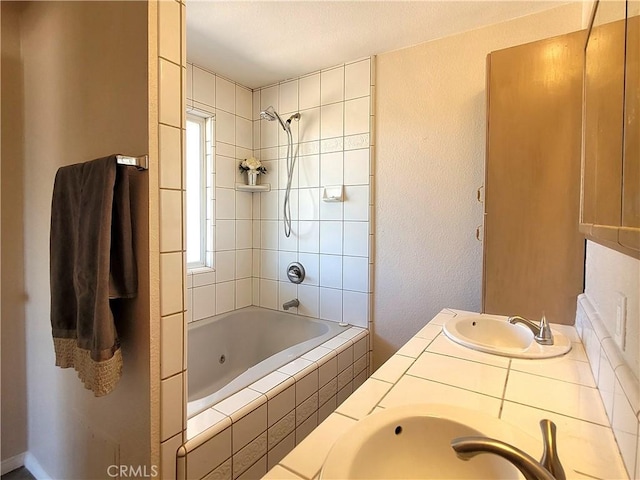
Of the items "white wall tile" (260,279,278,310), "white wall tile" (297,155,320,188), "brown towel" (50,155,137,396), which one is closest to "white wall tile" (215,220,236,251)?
"white wall tile" (260,279,278,310)

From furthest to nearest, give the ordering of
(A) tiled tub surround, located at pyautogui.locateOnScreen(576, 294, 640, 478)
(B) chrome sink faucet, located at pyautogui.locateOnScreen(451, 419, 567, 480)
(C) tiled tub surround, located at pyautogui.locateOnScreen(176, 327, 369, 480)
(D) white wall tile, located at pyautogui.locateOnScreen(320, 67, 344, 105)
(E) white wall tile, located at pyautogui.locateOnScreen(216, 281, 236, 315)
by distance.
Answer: (E) white wall tile, located at pyautogui.locateOnScreen(216, 281, 236, 315)
(D) white wall tile, located at pyautogui.locateOnScreen(320, 67, 344, 105)
(C) tiled tub surround, located at pyautogui.locateOnScreen(176, 327, 369, 480)
(A) tiled tub surround, located at pyautogui.locateOnScreen(576, 294, 640, 478)
(B) chrome sink faucet, located at pyautogui.locateOnScreen(451, 419, 567, 480)

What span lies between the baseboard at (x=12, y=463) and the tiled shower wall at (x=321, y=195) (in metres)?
1.57

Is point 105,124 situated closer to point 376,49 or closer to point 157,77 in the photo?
point 157,77

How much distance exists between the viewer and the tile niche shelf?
2441mm

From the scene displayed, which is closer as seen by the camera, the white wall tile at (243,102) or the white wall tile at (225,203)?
the white wall tile at (225,203)

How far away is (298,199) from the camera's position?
2.39 meters

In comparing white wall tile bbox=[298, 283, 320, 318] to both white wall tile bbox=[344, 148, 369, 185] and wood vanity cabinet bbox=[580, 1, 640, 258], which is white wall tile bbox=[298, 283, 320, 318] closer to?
white wall tile bbox=[344, 148, 369, 185]

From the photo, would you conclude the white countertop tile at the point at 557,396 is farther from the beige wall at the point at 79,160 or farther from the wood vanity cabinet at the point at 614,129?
the beige wall at the point at 79,160

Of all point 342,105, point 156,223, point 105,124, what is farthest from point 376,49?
point 156,223

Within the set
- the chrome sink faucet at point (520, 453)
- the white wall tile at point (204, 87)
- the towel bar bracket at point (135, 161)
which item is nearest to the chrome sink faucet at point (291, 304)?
the white wall tile at point (204, 87)

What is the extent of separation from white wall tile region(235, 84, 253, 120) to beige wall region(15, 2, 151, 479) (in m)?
1.23

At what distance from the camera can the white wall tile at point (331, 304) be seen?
2.25m

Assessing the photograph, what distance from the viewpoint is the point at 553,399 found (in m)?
0.82

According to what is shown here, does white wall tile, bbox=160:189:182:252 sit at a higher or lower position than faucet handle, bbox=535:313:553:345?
higher
